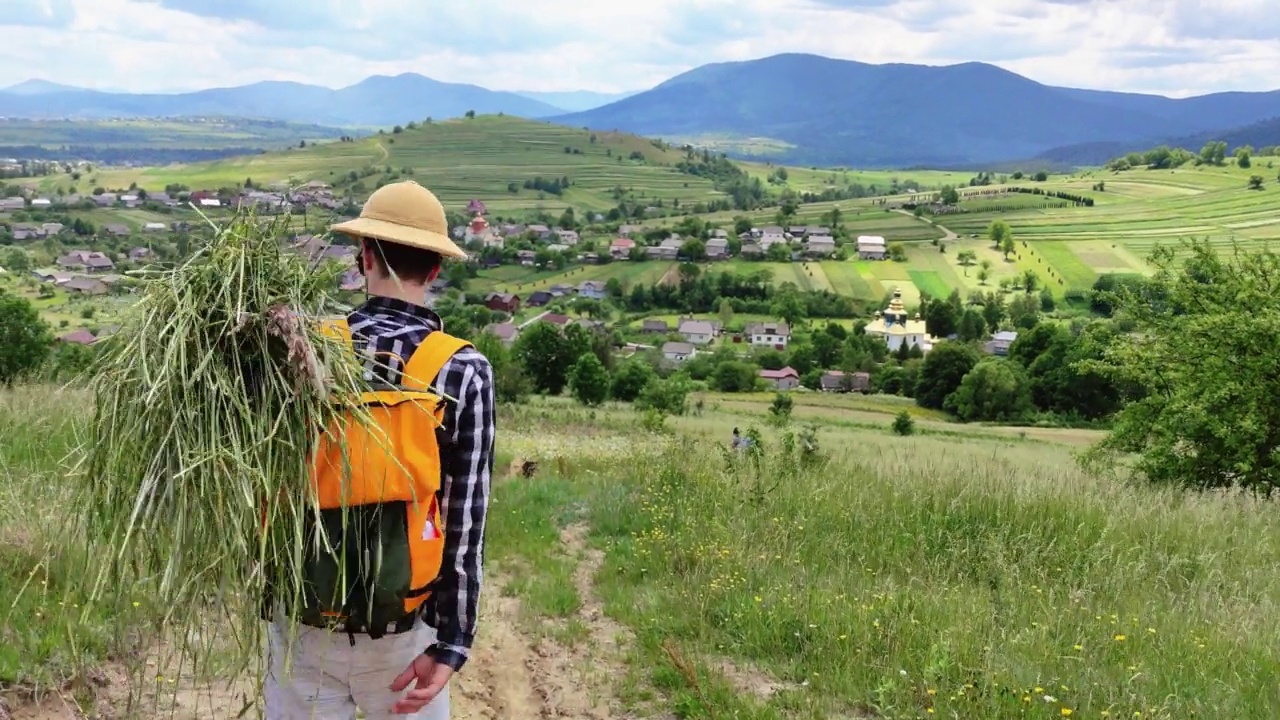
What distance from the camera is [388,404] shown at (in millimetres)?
2121

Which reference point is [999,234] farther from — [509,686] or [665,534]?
[509,686]

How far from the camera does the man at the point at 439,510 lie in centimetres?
230

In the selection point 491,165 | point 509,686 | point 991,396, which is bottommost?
point 991,396

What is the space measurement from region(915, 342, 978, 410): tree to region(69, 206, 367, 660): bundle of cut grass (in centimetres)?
5378

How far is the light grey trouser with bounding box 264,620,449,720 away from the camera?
2.30m

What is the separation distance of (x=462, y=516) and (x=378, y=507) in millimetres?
311

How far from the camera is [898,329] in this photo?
6869cm

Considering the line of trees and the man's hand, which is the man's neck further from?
the line of trees

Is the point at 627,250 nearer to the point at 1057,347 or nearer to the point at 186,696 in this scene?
the point at 1057,347

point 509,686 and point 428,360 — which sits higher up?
point 428,360

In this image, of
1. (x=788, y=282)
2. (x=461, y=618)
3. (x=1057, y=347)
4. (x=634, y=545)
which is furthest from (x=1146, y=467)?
(x=788, y=282)

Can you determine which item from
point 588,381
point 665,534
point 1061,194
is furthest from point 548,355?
point 1061,194

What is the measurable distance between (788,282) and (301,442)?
8329 cm

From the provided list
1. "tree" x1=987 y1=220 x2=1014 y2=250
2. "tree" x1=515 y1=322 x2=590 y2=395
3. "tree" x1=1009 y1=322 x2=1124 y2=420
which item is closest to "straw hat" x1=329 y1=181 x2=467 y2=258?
"tree" x1=515 y1=322 x2=590 y2=395
